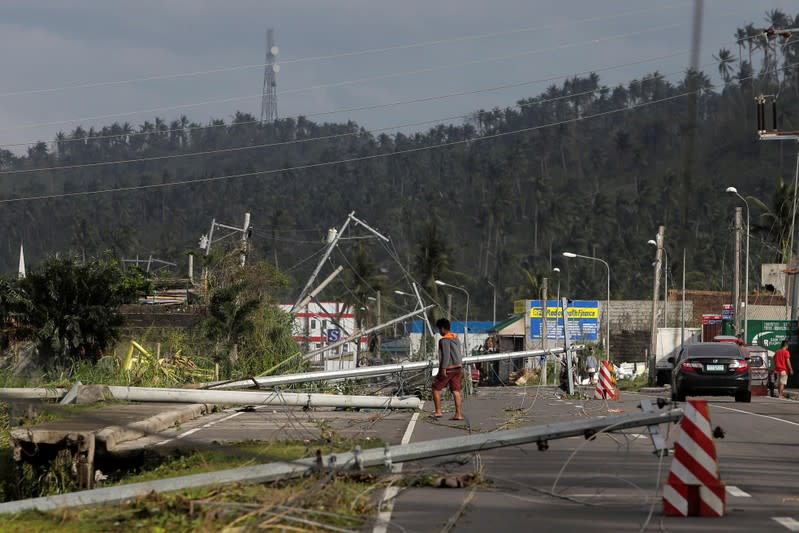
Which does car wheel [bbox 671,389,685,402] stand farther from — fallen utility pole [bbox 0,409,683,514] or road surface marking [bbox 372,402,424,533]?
fallen utility pole [bbox 0,409,683,514]

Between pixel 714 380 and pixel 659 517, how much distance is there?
857 inches

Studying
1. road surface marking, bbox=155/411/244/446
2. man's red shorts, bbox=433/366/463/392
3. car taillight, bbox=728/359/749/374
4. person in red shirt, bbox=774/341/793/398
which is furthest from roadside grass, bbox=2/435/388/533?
person in red shirt, bbox=774/341/793/398

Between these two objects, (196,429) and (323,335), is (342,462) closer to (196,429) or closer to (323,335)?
(196,429)

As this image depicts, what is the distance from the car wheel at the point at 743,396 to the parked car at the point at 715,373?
0.33 feet

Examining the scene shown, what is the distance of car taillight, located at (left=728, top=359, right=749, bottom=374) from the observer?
3164cm

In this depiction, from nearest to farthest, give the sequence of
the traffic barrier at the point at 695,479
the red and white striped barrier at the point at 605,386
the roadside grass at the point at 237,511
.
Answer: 1. the roadside grass at the point at 237,511
2. the traffic barrier at the point at 695,479
3. the red and white striped barrier at the point at 605,386

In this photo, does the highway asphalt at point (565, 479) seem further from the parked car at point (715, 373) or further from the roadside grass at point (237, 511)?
the parked car at point (715, 373)

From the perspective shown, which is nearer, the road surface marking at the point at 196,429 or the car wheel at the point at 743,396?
the road surface marking at the point at 196,429

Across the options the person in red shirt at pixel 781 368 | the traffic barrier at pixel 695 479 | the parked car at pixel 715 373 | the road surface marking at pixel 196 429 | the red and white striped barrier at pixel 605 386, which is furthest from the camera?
the person in red shirt at pixel 781 368

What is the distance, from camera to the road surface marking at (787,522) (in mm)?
9852

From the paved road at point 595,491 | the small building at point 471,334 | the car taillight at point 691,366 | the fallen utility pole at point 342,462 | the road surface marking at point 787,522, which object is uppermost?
the fallen utility pole at point 342,462

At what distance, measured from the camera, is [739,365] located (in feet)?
104

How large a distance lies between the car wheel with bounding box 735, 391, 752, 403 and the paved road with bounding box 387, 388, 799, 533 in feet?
41.1

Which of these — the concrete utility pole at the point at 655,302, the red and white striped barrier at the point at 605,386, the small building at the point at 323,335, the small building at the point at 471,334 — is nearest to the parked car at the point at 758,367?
the red and white striped barrier at the point at 605,386
